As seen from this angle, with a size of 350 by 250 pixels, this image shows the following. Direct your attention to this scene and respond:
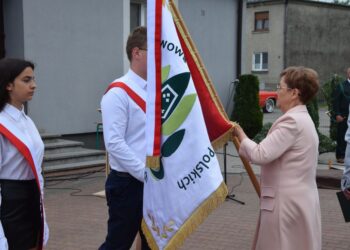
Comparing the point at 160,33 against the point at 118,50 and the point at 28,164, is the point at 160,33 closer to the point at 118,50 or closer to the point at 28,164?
the point at 28,164

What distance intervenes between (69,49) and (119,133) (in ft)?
23.6

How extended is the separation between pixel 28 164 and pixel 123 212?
2.48ft

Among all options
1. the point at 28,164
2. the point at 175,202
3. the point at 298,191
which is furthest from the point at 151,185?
the point at 298,191

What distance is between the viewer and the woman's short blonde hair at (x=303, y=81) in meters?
3.27

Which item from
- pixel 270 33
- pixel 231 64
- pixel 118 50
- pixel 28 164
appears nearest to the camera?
pixel 28 164

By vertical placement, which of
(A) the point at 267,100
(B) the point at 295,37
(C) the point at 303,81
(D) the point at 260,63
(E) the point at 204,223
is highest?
(B) the point at 295,37

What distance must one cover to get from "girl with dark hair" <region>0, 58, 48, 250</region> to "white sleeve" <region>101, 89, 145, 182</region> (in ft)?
1.46

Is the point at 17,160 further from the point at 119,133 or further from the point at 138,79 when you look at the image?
the point at 138,79

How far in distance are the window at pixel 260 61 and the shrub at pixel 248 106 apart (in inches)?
841

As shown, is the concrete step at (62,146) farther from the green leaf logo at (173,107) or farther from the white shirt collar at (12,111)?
the green leaf logo at (173,107)

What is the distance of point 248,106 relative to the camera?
45.7 feet

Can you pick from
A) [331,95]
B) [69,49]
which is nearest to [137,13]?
[69,49]

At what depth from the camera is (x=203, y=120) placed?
3.07m

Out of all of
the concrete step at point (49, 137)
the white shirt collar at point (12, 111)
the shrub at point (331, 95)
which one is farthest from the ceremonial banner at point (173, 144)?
the shrub at point (331, 95)
